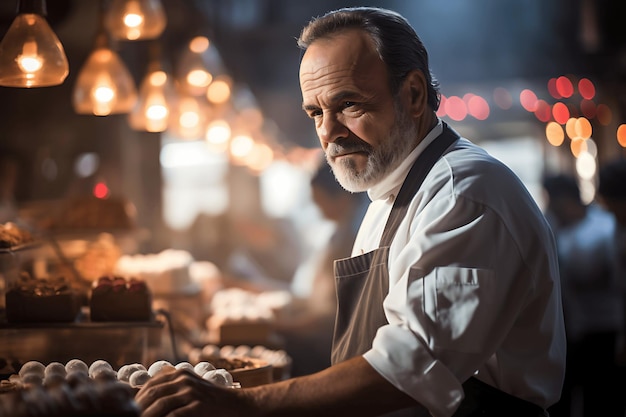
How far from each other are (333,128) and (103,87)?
187 centimetres

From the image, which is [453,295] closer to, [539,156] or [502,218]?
[502,218]

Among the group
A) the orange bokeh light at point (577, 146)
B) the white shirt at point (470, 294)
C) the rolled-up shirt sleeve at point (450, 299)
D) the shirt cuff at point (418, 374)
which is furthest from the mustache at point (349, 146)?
the orange bokeh light at point (577, 146)

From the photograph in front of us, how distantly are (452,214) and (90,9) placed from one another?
220 inches

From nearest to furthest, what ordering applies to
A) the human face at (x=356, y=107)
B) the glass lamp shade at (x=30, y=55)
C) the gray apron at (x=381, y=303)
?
the gray apron at (x=381, y=303) → the human face at (x=356, y=107) → the glass lamp shade at (x=30, y=55)

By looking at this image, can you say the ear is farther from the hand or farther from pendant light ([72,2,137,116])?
pendant light ([72,2,137,116])

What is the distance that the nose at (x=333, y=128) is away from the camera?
255 cm

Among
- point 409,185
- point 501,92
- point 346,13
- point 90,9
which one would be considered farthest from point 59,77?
point 501,92

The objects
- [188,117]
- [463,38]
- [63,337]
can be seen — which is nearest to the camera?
[63,337]

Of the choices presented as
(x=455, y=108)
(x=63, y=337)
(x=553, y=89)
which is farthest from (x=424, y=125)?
(x=455, y=108)

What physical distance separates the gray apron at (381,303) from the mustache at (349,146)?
151 millimetres

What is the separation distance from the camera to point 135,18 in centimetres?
414

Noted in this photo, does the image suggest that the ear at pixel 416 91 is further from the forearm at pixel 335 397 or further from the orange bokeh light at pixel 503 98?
the orange bokeh light at pixel 503 98

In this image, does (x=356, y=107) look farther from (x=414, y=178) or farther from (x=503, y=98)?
(x=503, y=98)

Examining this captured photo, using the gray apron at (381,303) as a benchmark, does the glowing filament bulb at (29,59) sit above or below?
above
